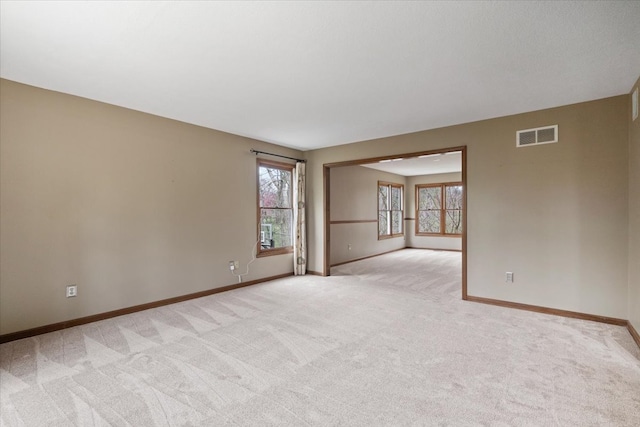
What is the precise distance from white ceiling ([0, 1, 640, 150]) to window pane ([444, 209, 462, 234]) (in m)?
6.56

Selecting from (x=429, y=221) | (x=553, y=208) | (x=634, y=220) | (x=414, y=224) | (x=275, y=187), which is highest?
(x=275, y=187)

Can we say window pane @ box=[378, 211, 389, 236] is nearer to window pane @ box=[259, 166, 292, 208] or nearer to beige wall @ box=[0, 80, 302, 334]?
window pane @ box=[259, 166, 292, 208]

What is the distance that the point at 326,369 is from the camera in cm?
244

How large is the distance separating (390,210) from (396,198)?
0.67 meters

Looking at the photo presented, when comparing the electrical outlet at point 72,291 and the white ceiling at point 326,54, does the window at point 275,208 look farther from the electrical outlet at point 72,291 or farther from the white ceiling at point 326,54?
the electrical outlet at point 72,291

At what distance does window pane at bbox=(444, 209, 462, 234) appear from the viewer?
10.0 metres

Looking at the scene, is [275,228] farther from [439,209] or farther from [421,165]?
[439,209]

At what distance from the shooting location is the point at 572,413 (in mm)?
1887

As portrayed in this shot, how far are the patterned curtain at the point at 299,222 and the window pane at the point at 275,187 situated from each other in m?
0.21

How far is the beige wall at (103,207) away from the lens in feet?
10.0

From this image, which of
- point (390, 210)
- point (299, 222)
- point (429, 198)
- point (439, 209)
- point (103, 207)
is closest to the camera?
point (103, 207)

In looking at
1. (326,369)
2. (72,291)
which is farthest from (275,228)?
(326,369)

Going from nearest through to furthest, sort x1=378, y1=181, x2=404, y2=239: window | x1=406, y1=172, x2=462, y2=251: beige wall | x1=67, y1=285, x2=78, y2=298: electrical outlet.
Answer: x1=67, y1=285, x2=78, y2=298: electrical outlet, x1=378, y1=181, x2=404, y2=239: window, x1=406, y1=172, x2=462, y2=251: beige wall

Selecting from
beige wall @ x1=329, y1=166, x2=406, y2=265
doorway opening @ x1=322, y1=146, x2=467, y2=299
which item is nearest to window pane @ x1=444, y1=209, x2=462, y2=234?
beige wall @ x1=329, y1=166, x2=406, y2=265
